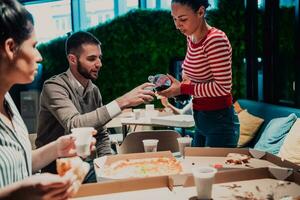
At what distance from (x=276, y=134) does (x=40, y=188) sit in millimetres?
3430

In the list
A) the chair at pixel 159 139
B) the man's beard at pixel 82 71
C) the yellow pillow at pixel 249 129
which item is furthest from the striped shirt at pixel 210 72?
the yellow pillow at pixel 249 129

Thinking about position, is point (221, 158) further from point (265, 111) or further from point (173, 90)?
point (265, 111)

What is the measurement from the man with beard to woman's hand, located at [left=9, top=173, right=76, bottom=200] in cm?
118

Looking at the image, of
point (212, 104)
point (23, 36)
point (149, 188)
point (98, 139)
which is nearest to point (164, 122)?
A: point (98, 139)

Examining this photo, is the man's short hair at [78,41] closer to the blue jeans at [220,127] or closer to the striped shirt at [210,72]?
the striped shirt at [210,72]

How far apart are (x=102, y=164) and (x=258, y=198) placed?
90cm

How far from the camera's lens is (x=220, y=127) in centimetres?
249

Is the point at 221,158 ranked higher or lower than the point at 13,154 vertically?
lower

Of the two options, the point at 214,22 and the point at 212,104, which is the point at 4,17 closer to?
the point at 212,104

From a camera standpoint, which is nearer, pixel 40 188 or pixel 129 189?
pixel 40 188

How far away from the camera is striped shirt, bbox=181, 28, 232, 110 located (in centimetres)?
244

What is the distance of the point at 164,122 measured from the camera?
14.0 feet

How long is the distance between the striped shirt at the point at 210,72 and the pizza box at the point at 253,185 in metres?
0.77

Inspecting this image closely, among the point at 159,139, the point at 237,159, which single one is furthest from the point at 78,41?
the point at 237,159
